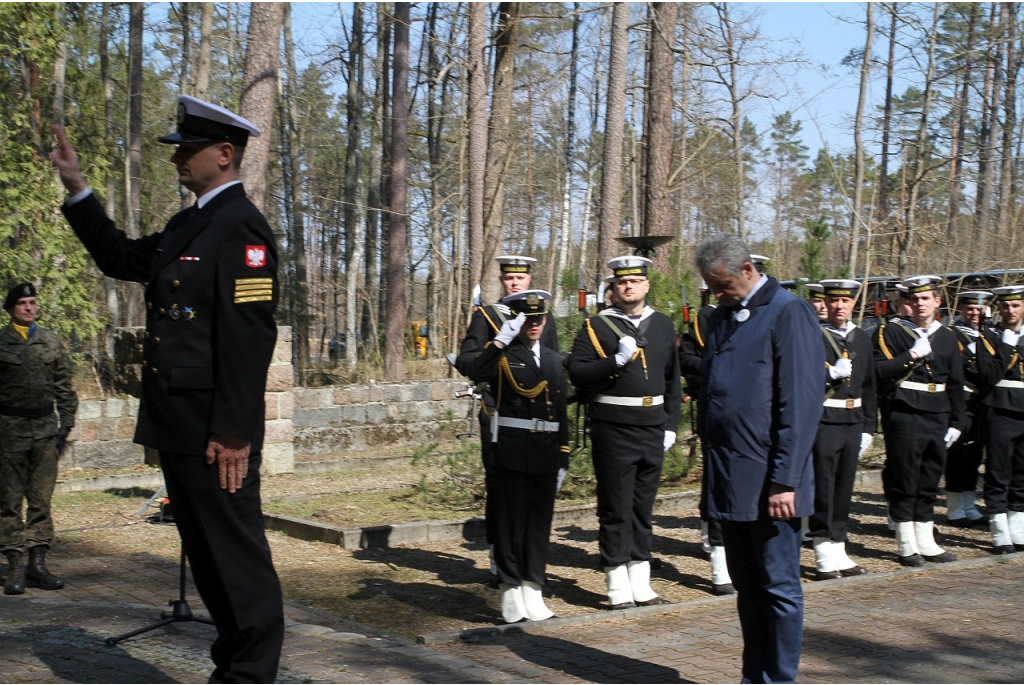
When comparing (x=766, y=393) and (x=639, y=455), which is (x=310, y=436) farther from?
(x=766, y=393)

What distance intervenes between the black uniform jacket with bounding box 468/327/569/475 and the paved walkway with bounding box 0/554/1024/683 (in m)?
1.07

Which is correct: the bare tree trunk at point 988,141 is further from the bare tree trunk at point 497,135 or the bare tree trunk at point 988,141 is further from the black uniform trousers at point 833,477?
the black uniform trousers at point 833,477

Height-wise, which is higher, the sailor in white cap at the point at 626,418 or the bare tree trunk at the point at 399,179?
the bare tree trunk at the point at 399,179

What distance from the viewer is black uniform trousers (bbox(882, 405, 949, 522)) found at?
9.78m

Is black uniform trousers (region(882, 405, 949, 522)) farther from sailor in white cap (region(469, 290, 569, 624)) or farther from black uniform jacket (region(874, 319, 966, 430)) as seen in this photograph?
sailor in white cap (region(469, 290, 569, 624))

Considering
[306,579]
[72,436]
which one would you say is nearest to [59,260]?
[72,436]

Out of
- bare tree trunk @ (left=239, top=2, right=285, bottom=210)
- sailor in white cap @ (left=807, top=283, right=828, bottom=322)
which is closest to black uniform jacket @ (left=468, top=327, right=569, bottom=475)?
sailor in white cap @ (left=807, top=283, right=828, bottom=322)

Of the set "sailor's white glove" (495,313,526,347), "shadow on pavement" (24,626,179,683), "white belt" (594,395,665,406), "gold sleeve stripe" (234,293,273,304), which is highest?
"gold sleeve stripe" (234,293,273,304)

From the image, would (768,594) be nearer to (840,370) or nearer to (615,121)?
(840,370)

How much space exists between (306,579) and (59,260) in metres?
9.89

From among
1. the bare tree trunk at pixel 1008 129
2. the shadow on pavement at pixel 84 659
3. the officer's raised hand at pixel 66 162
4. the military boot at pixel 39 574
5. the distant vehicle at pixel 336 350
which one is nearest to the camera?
the officer's raised hand at pixel 66 162

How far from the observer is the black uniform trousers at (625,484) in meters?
7.99

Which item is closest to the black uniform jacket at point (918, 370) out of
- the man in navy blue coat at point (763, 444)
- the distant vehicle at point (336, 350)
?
the man in navy blue coat at point (763, 444)

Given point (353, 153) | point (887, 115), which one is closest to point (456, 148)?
point (353, 153)
